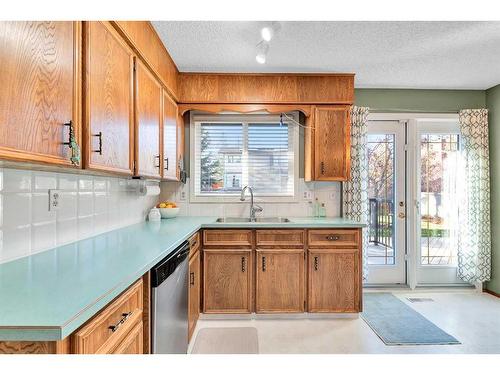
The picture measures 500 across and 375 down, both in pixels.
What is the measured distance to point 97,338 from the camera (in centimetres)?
100

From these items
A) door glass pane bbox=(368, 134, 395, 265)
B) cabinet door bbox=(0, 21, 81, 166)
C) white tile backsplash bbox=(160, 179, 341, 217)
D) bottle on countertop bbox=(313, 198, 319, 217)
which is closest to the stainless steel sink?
white tile backsplash bbox=(160, 179, 341, 217)

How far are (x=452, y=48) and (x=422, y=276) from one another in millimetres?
2527

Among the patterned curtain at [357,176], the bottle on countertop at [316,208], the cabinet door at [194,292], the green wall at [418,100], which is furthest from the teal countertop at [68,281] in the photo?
the green wall at [418,100]

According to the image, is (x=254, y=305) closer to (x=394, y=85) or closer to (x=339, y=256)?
(x=339, y=256)

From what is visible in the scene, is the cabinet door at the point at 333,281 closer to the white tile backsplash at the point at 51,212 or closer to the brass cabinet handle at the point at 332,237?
the brass cabinet handle at the point at 332,237

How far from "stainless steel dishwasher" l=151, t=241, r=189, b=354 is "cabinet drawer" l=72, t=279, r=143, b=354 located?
128mm

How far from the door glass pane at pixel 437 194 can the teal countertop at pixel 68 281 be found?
3.17m

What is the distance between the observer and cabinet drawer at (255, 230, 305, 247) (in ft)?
10.0

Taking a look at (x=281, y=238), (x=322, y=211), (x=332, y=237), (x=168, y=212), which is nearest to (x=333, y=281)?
(x=332, y=237)

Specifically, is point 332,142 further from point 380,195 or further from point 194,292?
point 194,292

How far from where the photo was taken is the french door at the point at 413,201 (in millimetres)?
3976

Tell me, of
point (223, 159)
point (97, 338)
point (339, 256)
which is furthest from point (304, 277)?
point (97, 338)

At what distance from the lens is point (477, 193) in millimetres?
3826

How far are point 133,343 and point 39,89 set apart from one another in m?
0.98
